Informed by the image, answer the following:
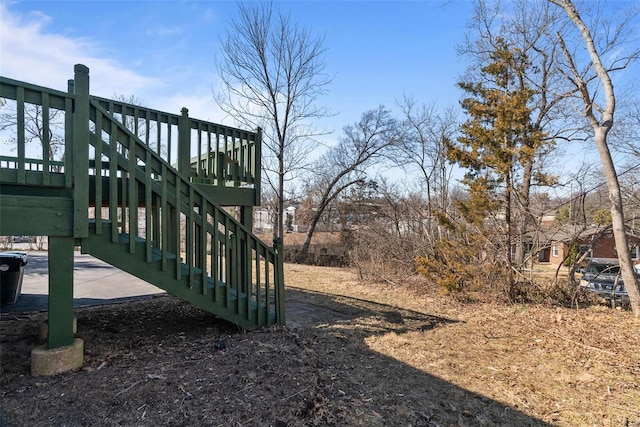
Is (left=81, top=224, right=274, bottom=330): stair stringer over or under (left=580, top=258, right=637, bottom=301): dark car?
over

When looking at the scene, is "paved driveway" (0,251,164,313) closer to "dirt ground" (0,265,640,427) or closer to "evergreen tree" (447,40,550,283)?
"dirt ground" (0,265,640,427)

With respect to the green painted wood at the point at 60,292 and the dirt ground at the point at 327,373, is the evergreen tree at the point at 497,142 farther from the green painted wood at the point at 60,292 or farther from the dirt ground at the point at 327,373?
the green painted wood at the point at 60,292

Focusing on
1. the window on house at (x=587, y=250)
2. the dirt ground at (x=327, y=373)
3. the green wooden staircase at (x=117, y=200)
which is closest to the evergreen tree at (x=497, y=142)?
the window on house at (x=587, y=250)

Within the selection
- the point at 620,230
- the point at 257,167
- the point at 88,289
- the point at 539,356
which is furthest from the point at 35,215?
the point at 620,230

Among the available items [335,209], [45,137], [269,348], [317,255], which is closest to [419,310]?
[269,348]

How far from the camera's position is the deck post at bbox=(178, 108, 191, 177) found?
14.5 feet

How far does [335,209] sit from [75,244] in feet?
54.0

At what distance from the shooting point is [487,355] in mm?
3846

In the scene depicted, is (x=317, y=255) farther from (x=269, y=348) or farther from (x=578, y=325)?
(x=269, y=348)

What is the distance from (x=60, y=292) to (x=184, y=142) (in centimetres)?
219

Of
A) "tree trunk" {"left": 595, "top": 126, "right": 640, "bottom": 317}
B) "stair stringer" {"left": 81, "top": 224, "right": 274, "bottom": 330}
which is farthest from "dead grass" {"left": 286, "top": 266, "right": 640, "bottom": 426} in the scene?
"stair stringer" {"left": 81, "top": 224, "right": 274, "bottom": 330}

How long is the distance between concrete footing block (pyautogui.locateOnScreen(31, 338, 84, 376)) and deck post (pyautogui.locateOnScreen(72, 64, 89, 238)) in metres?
0.93

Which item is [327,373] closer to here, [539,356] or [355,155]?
[539,356]

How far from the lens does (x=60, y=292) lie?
2.92 metres
